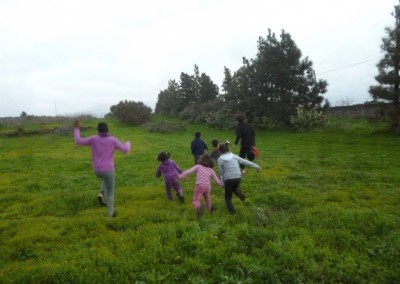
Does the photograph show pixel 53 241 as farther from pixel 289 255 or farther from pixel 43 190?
pixel 43 190

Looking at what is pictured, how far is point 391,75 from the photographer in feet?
87.8

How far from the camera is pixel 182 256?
6.66 metres

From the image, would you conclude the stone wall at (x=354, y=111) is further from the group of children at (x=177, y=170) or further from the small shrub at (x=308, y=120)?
the group of children at (x=177, y=170)

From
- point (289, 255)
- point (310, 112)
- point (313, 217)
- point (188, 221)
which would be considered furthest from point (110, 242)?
point (310, 112)

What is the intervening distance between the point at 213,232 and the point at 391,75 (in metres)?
24.9

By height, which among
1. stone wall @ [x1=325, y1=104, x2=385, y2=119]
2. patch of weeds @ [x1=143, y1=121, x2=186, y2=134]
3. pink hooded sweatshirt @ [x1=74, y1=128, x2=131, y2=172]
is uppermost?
stone wall @ [x1=325, y1=104, x2=385, y2=119]

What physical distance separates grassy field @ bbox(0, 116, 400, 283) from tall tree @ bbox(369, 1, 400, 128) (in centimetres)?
1416

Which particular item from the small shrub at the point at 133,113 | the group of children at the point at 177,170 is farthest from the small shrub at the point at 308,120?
the group of children at the point at 177,170

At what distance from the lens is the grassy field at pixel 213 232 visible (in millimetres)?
6133

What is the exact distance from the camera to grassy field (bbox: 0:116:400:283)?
613 centimetres

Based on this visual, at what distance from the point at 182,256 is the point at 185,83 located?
59.5 meters

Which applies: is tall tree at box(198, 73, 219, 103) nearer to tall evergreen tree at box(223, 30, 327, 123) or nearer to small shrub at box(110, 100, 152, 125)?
small shrub at box(110, 100, 152, 125)

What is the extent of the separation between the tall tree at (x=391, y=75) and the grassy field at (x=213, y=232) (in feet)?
46.5

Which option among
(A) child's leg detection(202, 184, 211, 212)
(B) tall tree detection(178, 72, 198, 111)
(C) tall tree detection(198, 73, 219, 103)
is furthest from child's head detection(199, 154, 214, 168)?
(B) tall tree detection(178, 72, 198, 111)
